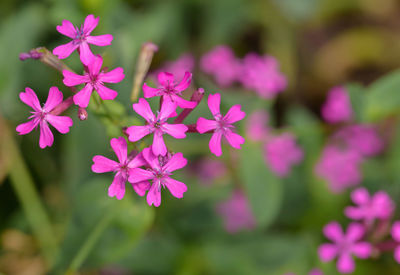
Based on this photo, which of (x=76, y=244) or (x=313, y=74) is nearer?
(x=76, y=244)

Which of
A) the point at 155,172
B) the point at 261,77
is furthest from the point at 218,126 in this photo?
the point at 261,77

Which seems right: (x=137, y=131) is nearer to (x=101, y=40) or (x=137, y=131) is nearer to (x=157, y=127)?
(x=157, y=127)

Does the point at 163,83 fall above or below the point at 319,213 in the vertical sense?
below

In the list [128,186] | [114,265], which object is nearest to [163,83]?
[128,186]

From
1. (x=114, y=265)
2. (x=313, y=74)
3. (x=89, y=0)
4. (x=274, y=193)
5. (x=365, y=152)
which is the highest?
(x=313, y=74)

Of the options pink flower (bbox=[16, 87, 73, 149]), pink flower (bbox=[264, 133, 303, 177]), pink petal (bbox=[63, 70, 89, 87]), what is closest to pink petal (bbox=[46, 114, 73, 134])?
pink flower (bbox=[16, 87, 73, 149])

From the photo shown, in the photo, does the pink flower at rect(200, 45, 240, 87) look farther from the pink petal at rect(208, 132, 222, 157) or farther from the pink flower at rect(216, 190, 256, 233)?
the pink petal at rect(208, 132, 222, 157)

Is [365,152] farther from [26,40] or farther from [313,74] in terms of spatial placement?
[26,40]
